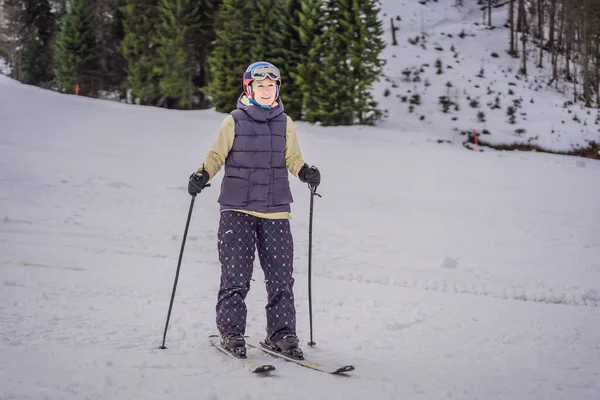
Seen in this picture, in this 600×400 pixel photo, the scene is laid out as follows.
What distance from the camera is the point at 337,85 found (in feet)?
85.0

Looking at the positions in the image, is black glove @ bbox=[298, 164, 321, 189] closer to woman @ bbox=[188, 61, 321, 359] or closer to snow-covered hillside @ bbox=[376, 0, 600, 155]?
woman @ bbox=[188, 61, 321, 359]

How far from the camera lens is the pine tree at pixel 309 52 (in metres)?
26.5

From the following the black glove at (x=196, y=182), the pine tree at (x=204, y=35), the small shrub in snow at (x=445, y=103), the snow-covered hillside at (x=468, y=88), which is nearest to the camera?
the black glove at (x=196, y=182)

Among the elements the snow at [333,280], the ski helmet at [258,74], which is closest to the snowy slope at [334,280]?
the snow at [333,280]

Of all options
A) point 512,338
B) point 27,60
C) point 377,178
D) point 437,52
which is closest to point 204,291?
point 512,338

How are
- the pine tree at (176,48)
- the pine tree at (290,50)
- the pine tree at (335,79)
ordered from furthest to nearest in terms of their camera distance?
the pine tree at (176,48)
the pine tree at (290,50)
the pine tree at (335,79)

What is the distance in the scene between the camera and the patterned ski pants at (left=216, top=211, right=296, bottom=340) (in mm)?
4137

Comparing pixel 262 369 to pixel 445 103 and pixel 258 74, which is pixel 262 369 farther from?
pixel 445 103

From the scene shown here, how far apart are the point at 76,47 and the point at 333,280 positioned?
32.8 meters

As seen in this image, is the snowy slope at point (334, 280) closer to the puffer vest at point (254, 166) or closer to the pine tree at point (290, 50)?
the puffer vest at point (254, 166)

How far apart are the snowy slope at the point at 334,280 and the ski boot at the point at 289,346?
5.6 inches

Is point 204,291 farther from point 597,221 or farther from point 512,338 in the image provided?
point 597,221

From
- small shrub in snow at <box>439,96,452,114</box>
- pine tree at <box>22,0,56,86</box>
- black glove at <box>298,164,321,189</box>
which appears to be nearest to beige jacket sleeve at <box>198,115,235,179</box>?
black glove at <box>298,164,321,189</box>

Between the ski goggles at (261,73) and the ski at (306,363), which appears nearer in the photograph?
the ski at (306,363)
